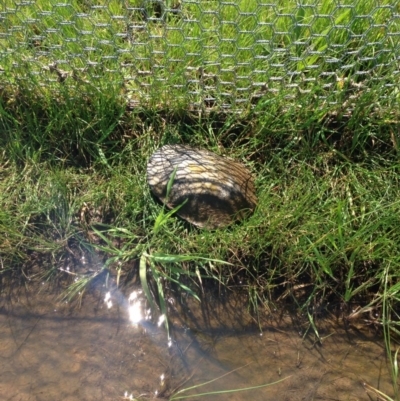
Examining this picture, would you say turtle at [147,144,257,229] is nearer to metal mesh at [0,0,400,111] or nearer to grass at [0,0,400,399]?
grass at [0,0,400,399]

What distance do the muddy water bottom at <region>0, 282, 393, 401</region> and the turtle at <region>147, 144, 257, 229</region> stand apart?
12.1 inches

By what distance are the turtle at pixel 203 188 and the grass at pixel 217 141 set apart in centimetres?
6

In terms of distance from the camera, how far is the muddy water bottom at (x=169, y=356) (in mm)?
1535

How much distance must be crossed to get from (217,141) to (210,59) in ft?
0.99

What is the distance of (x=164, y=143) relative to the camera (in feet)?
5.86

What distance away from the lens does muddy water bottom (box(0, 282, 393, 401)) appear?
1.54 m

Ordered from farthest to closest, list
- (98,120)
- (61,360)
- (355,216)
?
(98,120), (355,216), (61,360)

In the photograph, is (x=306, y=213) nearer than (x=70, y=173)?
Yes

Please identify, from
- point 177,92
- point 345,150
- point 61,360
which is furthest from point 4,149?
point 345,150

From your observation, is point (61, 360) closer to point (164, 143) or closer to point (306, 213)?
point (164, 143)

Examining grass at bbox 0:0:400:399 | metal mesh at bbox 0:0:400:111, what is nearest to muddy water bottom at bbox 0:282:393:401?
grass at bbox 0:0:400:399

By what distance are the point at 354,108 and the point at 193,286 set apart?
86 cm

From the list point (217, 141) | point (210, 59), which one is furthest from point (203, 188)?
point (210, 59)

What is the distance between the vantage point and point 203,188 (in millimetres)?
1604
